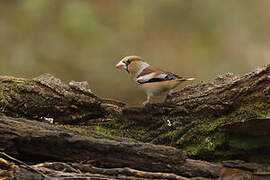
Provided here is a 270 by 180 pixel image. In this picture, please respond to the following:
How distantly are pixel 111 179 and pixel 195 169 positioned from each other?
0.54m

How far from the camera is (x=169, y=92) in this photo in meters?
3.35

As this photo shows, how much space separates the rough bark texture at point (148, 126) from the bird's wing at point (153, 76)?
165 mm

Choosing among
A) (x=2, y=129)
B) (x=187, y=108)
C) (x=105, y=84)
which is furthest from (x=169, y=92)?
(x=105, y=84)

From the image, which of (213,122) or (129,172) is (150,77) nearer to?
(213,122)

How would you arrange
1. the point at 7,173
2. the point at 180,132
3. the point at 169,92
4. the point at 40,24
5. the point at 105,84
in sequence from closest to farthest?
the point at 7,173, the point at 180,132, the point at 169,92, the point at 105,84, the point at 40,24

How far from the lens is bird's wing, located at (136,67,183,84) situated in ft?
11.0

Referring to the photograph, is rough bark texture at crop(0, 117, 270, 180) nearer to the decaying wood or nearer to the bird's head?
the decaying wood

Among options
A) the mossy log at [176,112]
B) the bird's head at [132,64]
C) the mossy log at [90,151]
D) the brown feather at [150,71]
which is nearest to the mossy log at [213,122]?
the mossy log at [176,112]

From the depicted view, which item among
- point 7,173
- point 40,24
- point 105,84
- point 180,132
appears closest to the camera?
point 7,173

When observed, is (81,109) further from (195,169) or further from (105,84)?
(105,84)

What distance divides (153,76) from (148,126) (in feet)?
2.00

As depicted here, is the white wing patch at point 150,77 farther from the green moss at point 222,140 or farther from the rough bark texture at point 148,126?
the green moss at point 222,140

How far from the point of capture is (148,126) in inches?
116

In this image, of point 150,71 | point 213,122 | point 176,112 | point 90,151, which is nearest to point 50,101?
point 90,151
